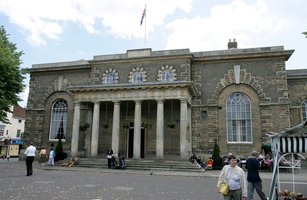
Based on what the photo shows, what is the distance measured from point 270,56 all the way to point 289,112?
5103mm

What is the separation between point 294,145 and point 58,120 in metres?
24.2

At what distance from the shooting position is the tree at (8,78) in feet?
67.6

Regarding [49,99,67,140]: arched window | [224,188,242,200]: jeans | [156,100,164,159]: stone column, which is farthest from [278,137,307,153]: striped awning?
[49,99,67,140]: arched window

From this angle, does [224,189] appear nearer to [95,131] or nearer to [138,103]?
[138,103]

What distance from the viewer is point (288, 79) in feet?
77.7

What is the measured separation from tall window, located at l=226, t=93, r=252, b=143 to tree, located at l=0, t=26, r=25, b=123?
711 inches

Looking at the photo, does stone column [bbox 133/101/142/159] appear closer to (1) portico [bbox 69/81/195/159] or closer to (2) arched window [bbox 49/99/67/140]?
(1) portico [bbox 69/81/195/159]

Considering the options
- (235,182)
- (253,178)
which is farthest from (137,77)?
(235,182)

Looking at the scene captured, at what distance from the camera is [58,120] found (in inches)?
1098

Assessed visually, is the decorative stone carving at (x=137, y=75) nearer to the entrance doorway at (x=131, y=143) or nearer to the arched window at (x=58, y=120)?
the entrance doorway at (x=131, y=143)

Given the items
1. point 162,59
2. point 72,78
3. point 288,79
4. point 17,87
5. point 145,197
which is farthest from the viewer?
point 72,78

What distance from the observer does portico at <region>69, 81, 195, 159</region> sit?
20.6 meters

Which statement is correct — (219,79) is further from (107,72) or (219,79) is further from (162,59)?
(107,72)

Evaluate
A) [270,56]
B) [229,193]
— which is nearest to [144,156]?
[270,56]
